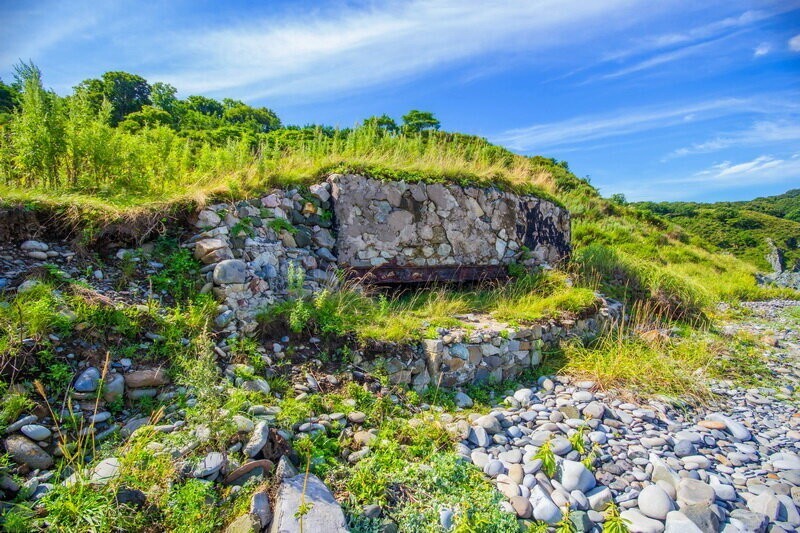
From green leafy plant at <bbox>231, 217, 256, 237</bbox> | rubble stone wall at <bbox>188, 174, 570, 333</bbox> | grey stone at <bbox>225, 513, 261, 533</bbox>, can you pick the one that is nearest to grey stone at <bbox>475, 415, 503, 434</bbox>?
grey stone at <bbox>225, 513, 261, 533</bbox>

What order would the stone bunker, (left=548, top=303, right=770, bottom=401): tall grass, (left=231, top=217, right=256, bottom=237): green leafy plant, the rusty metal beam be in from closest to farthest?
the stone bunker < (left=231, top=217, right=256, bottom=237): green leafy plant < (left=548, top=303, right=770, bottom=401): tall grass < the rusty metal beam

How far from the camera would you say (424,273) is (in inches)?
294

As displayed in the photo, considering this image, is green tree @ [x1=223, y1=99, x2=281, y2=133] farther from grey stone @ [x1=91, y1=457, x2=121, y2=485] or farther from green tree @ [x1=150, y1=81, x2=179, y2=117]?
grey stone @ [x1=91, y1=457, x2=121, y2=485]

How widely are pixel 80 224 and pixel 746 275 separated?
21.7 meters

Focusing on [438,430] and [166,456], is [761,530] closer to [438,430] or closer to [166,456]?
[438,430]

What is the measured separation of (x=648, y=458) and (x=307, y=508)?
11.0 ft

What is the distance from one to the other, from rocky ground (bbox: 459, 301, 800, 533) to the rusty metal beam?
280cm

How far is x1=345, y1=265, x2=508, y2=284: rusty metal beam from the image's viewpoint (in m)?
6.81

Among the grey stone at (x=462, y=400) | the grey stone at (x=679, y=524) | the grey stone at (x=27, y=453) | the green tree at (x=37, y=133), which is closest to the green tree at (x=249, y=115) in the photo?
the green tree at (x=37, y=133)

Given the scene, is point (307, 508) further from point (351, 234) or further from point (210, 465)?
point (351, 234)

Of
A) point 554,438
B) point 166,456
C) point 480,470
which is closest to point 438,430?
point 480,470

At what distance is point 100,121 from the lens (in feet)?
18.1

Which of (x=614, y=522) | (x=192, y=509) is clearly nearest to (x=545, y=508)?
(x=614, y=522)

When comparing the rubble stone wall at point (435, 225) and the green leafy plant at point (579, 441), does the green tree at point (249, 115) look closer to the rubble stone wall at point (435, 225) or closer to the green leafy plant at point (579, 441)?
A: the rubble stone wall at point (435, 225)
